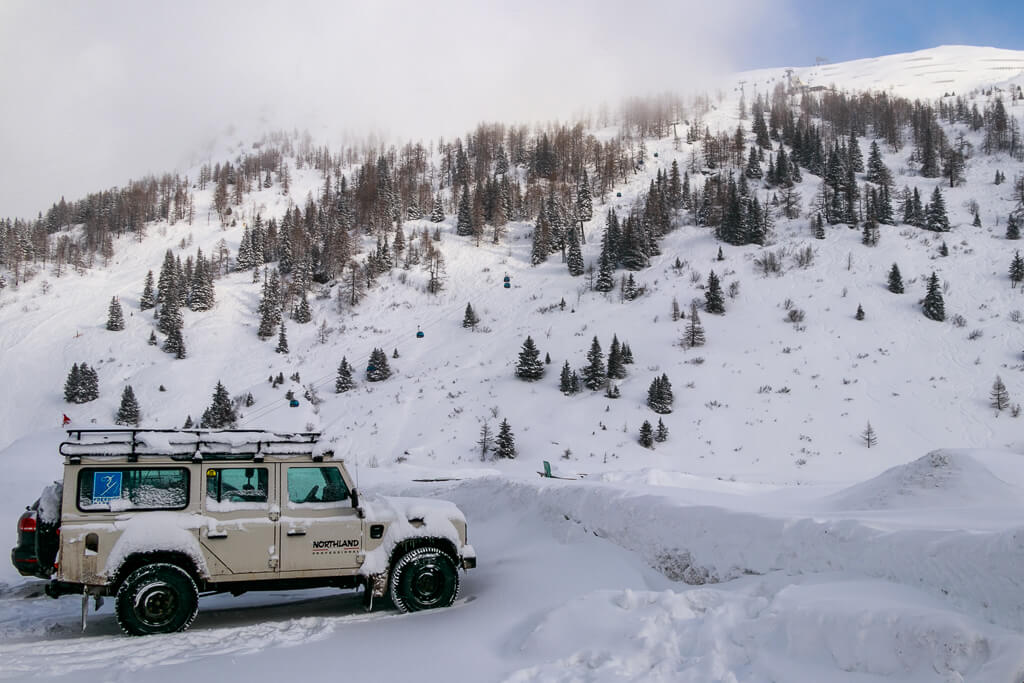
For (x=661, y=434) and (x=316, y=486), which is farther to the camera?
(x=661, y=434)

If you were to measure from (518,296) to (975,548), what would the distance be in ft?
182

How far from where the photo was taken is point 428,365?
154 feet

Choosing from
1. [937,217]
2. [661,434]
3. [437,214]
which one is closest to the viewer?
[661,434]

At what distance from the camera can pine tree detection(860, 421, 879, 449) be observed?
95.5 ft

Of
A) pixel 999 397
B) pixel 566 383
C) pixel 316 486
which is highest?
pixel 566 383

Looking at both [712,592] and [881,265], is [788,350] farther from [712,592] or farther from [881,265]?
[712,592]

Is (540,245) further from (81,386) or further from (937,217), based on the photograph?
(81,386)

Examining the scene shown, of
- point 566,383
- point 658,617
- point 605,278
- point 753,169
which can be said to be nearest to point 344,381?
point 566,383

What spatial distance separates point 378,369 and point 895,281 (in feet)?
130

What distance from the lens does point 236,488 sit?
735 centimetres

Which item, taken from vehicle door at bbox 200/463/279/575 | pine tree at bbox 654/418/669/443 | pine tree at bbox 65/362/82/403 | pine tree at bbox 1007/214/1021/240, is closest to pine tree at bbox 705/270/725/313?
pine tree at bbox 654/418/669/443

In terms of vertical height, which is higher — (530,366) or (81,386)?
(530,366)

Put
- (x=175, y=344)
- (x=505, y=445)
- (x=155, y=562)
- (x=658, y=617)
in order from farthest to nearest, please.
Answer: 1. (x=175, y=344)
2. (x=505, y=445)
3. (x=155, y=562)
4. (x=658, y=617)

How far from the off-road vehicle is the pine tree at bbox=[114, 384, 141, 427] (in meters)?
41.4
